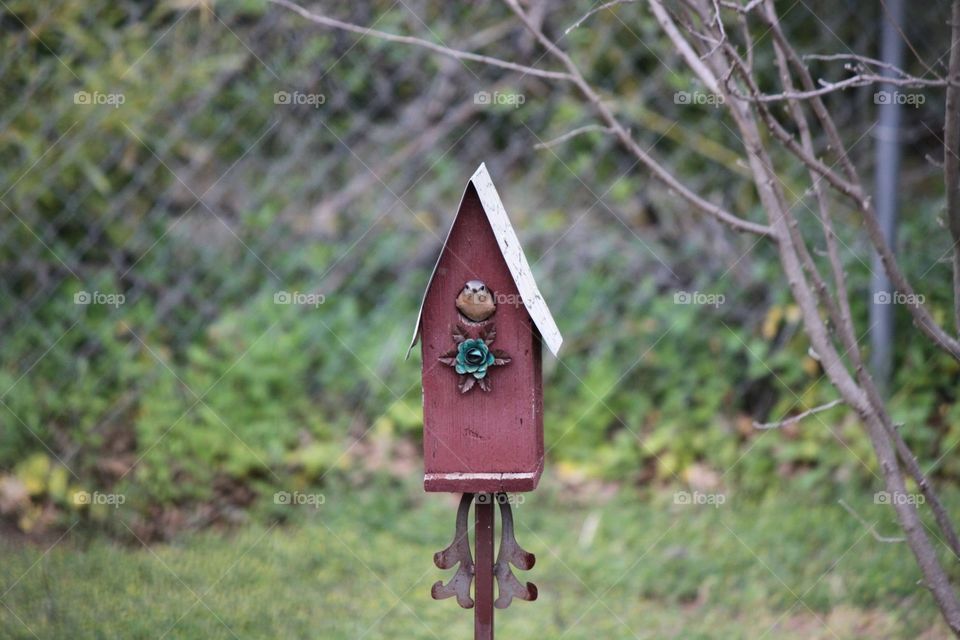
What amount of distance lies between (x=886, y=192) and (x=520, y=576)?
2169mm

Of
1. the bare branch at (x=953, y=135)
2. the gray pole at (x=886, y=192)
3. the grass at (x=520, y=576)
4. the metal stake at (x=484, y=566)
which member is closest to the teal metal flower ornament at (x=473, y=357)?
the metal stake at (x=484, y=566)

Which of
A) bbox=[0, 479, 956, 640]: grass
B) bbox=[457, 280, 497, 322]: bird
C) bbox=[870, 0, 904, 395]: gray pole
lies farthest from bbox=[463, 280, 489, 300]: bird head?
bbox=[870, 0, 904, 395]: gray pole

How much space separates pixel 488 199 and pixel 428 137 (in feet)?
9.39

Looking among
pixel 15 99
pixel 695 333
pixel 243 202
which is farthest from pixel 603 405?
pixel 15 99

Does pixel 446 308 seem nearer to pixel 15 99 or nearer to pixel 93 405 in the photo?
pixel 93 405

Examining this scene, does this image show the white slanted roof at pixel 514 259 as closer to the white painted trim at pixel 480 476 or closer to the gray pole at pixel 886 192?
the white painted trim at pixel 480 476

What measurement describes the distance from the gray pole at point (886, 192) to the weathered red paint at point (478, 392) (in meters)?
2.31

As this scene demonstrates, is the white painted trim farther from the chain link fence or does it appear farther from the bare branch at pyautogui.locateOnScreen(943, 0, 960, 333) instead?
the chain link fence

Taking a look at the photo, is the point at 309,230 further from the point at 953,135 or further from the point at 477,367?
the point at 953,135

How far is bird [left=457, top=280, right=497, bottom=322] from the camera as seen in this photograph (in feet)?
7.39

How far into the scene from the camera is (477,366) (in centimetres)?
225

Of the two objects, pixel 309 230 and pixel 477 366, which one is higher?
pixel 309 230

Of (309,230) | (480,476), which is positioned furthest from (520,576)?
(309,230)

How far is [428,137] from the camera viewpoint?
4984mm
